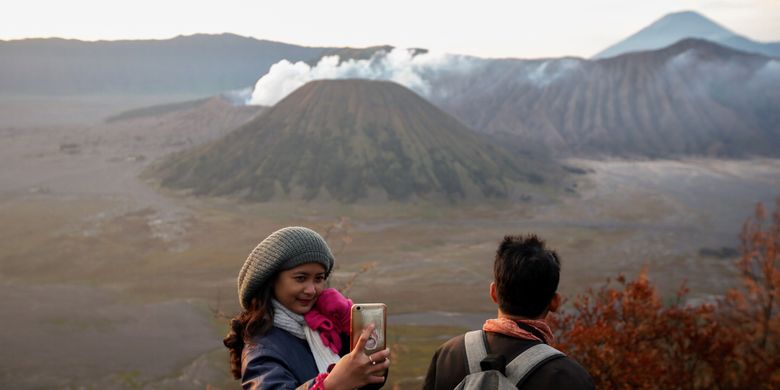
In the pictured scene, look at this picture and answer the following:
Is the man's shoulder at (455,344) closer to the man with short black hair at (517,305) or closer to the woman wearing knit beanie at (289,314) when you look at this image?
the man with short black hair at (517,305)

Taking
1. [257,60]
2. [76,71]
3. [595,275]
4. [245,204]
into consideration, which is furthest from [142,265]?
[257,60]

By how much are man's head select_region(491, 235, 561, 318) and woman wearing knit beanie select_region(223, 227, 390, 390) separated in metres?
0.68

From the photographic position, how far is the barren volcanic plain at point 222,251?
21094 millimetres

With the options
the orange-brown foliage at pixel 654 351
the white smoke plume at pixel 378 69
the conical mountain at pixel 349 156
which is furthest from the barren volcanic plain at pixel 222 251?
the white smoke plume at pixel 378 69

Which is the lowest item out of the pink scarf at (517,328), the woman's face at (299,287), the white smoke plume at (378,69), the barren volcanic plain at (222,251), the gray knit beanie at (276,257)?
the barren volcanic plain at (222,251)

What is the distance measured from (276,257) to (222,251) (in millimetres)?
33057

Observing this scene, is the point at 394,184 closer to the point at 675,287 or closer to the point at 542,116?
the point at 675,287

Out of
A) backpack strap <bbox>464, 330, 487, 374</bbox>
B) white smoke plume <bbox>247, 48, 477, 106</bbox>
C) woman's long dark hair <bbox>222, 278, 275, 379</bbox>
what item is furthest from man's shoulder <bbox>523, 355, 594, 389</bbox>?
white smoke plume <bbox>247, 48, 477, 106</bbox>

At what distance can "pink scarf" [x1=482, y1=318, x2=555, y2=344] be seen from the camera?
9.15 feet

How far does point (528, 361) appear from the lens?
2.67 meters

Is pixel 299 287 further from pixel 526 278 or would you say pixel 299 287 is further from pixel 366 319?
pixel 526 278

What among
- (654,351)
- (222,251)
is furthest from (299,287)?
(222,251)

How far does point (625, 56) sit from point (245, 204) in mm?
76791

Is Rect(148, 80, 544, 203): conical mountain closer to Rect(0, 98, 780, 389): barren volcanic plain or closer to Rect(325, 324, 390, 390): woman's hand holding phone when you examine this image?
Rect(0, 98, 780, 389): barren volcanic plain
